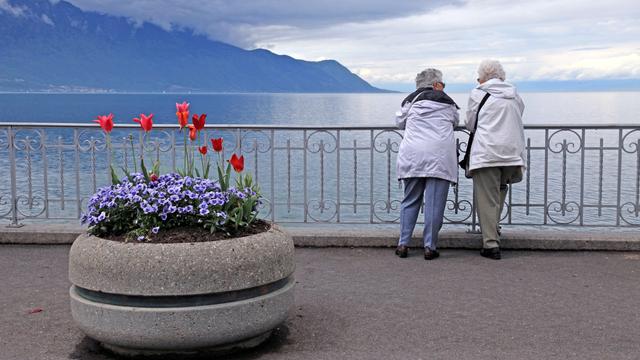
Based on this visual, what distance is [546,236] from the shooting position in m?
A: 8.35

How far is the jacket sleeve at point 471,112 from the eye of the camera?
26.1 feet

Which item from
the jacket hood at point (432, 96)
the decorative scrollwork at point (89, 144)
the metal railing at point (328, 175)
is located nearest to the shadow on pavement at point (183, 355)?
the metal railing at point (328, 175)

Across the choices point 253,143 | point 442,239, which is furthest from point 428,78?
point 253,143

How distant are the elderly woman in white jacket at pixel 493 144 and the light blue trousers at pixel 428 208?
1.25 feet

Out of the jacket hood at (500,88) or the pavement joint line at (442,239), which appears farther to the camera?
the pavement joint line at (442,239)

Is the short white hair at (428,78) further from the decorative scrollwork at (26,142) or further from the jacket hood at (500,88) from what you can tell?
the decorative scrollwork at (26,142)

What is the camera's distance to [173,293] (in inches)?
184

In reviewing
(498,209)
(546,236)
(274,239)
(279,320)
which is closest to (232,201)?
(274,239)

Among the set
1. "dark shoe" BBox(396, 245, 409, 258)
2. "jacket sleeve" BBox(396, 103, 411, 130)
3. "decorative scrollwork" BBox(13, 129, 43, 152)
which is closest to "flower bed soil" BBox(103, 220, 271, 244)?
"dark shoe" BBox(396, 245, 409, 258)

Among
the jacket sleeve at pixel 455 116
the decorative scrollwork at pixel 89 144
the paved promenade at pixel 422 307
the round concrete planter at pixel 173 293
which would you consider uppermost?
the jacket sleeve at pixel 455 116

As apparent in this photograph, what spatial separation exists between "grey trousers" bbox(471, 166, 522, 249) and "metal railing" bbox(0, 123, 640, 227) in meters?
0.33

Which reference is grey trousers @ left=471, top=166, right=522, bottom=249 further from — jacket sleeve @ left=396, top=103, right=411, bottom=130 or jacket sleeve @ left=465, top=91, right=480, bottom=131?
jacket sleeve @ left=396, top=103, right=411, bottom=130

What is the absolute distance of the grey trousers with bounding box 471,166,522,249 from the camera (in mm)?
7953

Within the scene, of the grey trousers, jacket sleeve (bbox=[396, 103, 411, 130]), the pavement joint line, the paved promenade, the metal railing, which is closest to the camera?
the paved promenade
